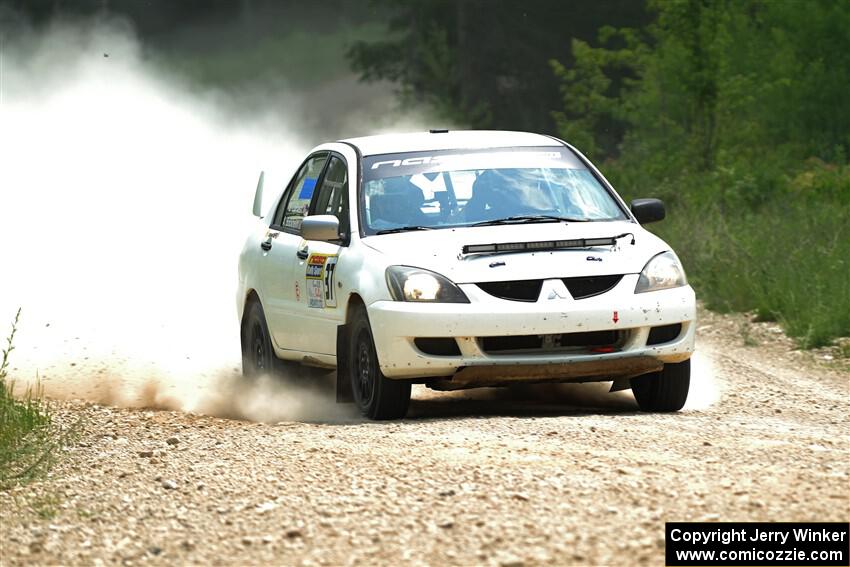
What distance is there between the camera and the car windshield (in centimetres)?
1028

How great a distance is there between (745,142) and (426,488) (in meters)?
21.7

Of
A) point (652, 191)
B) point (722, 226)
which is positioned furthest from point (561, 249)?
point (652, 191)

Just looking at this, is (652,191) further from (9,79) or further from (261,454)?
(261,454)

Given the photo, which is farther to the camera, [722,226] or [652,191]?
[652,191]

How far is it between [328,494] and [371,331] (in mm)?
2630

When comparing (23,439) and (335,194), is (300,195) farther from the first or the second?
(23,439)

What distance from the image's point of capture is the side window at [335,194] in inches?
420

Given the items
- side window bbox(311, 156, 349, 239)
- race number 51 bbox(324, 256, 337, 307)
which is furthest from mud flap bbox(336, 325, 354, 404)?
side window bbox(311, 156, 349, 239)

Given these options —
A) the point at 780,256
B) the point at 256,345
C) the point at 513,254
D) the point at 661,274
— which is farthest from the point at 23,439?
the point at 780,256

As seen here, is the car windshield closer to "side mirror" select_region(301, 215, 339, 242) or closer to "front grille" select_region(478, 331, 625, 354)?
"side mirror" select_region(301, 215, 339, 242)

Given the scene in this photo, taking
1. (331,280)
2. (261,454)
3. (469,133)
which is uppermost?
(469,133)

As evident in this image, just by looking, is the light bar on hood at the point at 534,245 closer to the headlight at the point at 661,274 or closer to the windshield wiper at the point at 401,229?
the headlight at the point at 661,274

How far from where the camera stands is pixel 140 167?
1126 inches

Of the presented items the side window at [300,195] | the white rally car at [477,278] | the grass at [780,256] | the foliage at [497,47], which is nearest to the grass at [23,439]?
the white rally car at [477,278]
